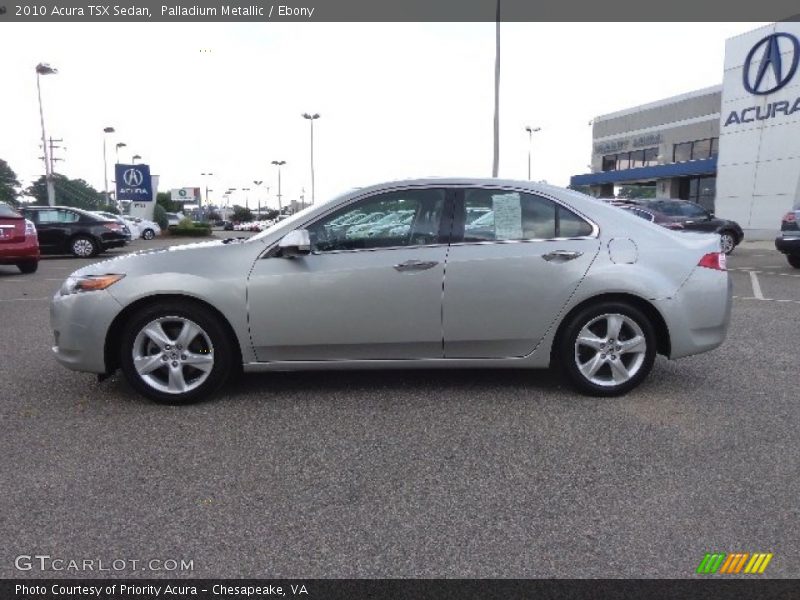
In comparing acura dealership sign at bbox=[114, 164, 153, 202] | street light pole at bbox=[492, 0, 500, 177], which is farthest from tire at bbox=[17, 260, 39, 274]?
acura dealership sign at bbox=[114, 164, 153, 202]

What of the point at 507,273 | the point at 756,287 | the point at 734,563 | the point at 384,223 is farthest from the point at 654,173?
the point at 734,563

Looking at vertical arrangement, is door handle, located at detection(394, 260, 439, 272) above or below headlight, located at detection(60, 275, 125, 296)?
above

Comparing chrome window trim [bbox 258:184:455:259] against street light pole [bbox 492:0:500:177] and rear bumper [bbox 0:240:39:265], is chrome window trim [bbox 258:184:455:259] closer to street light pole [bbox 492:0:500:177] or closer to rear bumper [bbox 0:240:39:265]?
rear bumper [bbox 0:240:39:265]

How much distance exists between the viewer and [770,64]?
2347cm

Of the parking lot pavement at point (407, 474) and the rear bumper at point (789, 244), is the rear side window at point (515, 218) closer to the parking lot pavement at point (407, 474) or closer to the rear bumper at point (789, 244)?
the parking lot pavement at point (407, 474)

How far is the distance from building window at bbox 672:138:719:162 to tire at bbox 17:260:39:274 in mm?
42216

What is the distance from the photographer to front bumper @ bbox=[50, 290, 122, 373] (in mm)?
4031

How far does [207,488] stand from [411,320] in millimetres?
1704

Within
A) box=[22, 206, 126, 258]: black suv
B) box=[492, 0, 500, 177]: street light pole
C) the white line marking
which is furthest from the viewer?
box=[492, 0, 500, 177]: street light pole

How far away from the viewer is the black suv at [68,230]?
1698cm

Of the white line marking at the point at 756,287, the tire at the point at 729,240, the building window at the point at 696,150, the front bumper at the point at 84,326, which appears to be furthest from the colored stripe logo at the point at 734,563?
the building window at the point at 696,150

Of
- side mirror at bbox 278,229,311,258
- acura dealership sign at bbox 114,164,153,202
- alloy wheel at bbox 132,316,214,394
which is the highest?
acura dealership sign at bbox 114,164,153,202

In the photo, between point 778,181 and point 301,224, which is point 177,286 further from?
point 778,181

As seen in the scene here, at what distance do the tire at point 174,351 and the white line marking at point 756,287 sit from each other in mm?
8203
